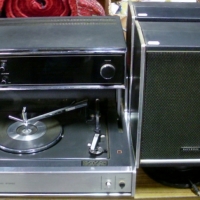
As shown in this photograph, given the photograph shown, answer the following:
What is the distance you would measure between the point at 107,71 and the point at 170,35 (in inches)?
6.5

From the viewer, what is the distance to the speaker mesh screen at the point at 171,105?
27.5 inches

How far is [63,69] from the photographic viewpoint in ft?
2.64

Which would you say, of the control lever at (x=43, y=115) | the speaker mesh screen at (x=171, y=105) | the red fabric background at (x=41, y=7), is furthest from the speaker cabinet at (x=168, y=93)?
the red fabric background at (x=41, y=7)

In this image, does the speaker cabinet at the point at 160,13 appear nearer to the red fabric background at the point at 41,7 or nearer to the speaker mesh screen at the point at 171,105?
the speaker mesh screen at the point at 171,105

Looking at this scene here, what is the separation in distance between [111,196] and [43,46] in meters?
0.41

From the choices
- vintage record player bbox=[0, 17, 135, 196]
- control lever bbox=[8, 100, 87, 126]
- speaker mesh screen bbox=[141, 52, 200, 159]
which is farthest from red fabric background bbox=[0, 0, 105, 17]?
speaker mesh screen bbox=[141, 52, 200, 159]

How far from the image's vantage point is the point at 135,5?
96 cm

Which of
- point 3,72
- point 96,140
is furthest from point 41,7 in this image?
point 96,140

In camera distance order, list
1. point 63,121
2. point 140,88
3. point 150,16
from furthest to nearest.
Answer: point 63,121
point 150,16
point 140,88

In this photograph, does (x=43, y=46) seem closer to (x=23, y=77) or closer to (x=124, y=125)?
(x=23, y=77)

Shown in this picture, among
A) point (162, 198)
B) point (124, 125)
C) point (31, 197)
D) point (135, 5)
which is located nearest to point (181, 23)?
point (135, 5)

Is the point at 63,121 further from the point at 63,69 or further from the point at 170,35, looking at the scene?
the point at 170,35

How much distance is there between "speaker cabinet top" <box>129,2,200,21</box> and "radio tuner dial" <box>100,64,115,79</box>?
155 millimetres

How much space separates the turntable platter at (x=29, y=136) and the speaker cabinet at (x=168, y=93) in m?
0.24
